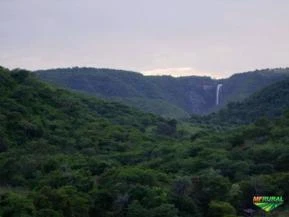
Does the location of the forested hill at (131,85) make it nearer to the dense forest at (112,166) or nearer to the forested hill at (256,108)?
the forested hill at (256,108)

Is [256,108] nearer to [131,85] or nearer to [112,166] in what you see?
[112,166]

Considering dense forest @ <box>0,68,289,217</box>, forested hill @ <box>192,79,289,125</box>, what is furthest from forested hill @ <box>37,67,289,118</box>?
dense forest @ <box>0,68,289,217</box>

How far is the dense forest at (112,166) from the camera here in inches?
1344

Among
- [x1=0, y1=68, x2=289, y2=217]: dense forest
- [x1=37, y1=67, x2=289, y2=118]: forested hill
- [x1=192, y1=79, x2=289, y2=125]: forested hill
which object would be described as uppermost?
[x1=37, y1=67, x2=289, y2=118]: forested hill

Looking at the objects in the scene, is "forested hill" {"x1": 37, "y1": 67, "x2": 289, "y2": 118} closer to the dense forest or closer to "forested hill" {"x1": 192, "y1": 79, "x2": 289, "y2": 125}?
"forested hill" {"x1": 192, "y1": 79, "x2": 289, "y2": 125}

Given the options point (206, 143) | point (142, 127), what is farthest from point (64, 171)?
point (142, 127)

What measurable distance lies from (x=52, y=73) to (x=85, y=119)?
A: 10769 cm

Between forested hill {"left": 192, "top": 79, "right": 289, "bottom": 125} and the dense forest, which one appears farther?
forested hill {"left": 192, "top": 79, "right": 289, "bottom": 125}

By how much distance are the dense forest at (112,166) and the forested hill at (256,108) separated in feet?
70.4

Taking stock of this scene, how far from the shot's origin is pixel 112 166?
48625mm

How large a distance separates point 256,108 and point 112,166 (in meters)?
64.4

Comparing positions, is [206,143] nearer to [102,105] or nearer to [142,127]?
[142,127]

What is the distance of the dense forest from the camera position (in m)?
34.1

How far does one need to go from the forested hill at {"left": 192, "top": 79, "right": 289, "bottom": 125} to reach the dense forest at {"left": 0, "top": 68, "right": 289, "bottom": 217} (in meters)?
21.4
